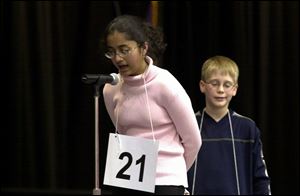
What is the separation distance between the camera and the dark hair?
251 cm

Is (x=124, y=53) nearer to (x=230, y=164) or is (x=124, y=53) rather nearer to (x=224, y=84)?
(x=224, y=84)

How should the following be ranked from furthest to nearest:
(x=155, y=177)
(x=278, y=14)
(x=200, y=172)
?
(x=278, y=14), (x=200, y=172), (x=155, y=177)

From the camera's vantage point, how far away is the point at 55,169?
176 inches

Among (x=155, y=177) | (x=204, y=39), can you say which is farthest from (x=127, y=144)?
(x=204, y=39)

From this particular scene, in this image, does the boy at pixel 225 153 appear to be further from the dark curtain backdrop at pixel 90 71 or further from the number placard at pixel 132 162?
the dark curtain backdrop at pixel 90 71

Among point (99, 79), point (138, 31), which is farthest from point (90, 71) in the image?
point (99, 79)

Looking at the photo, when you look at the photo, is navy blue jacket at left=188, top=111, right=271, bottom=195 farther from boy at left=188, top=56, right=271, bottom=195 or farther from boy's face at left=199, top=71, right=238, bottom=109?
boy's face at left=199, top=71, right=238, bottom=109

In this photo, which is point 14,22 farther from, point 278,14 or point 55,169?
point 278,14

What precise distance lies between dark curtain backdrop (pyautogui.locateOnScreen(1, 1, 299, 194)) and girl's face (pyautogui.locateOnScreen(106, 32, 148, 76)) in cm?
170

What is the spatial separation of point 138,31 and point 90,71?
1917mm

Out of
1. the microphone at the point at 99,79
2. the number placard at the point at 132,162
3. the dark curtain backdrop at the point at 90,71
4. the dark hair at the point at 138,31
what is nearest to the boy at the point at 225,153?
the dark hair at the point at 138,31

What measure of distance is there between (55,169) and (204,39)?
135 centimetres

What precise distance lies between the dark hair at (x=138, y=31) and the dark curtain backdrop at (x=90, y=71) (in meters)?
1.52

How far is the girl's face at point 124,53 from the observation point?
248cm
